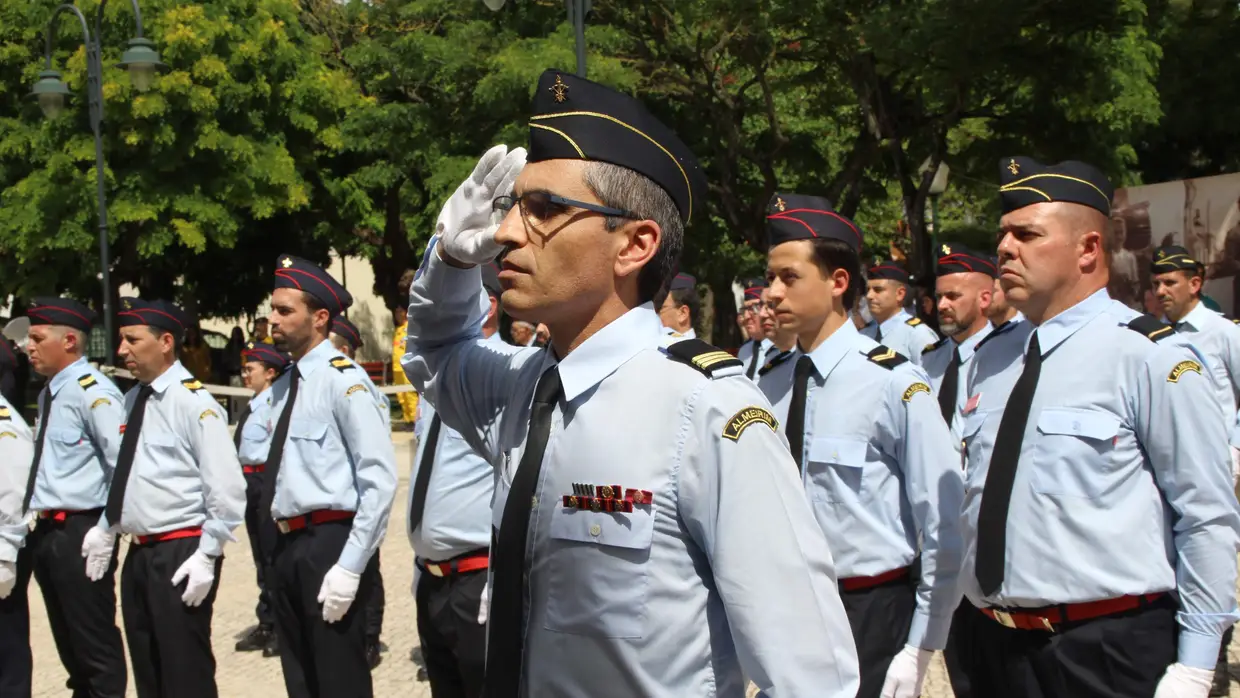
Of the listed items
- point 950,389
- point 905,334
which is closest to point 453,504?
point 950,389

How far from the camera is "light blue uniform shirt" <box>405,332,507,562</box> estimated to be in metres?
5.52

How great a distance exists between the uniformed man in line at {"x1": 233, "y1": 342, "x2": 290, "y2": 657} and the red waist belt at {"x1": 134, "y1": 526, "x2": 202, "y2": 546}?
734 mm

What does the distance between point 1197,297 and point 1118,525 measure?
20.6ft

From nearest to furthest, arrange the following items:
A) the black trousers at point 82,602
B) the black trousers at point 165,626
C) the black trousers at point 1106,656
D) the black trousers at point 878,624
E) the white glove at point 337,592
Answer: the black trousers at point 1106,656 → the black trousers at point 878,624 → the white glove at point 337,592 → the black trousers at point 165,626 → the black trousers at point 82,602

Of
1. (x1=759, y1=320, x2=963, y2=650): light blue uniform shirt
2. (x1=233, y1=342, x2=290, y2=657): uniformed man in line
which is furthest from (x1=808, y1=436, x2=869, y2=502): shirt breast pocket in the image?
(x1=233, y1=342, x2=290, y2=657): uniformed man in line

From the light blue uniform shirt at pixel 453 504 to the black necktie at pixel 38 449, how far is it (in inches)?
97.0

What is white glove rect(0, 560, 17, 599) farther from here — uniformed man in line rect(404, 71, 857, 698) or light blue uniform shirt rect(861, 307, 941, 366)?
light blue uniform shirt rect(861, 307, 941, 366)

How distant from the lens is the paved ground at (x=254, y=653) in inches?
312

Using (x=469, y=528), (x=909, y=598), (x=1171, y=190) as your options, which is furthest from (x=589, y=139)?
(x=1171, y=190)

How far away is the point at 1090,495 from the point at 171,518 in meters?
4.51

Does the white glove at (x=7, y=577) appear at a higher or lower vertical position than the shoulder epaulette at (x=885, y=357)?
lower

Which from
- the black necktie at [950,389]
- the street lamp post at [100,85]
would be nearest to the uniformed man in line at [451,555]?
the black necktie at [950,389]

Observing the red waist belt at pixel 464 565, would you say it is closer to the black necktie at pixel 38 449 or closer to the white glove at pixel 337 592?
the white glove at pixel 337 592

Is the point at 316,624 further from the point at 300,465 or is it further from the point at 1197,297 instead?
the point at 1197,297
